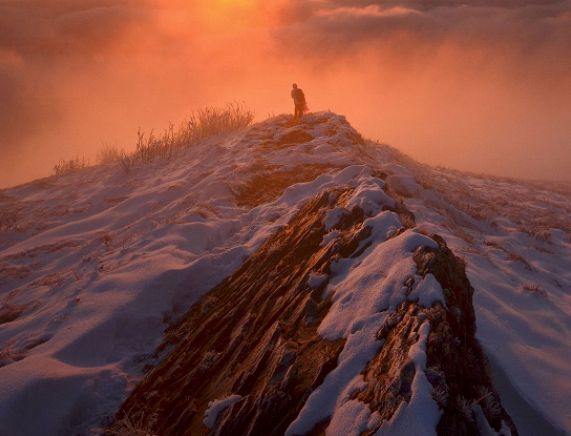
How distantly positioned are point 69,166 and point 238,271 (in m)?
12.4

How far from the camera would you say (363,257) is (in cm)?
414

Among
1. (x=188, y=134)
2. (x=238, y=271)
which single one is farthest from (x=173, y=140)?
(x=238, y=271)

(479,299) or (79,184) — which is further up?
(79,184)

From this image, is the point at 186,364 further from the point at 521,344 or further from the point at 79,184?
the point at 79,184

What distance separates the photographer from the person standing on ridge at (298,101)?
1377 centimetres

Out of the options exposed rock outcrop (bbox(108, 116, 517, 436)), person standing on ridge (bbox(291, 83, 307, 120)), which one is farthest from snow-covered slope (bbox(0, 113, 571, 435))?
person standing on ridge (bbox(291, 83, 307, 120))

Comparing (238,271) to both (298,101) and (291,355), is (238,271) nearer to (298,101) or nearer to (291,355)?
(291,355)

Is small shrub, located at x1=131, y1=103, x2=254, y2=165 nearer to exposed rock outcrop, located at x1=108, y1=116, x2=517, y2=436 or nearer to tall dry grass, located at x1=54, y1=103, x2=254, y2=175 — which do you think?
tall dry grass, located at x1=54, y1=103, x2=254, y2=175

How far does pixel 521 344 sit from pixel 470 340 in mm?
1620

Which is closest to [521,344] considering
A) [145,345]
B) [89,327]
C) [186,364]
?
[186,364]

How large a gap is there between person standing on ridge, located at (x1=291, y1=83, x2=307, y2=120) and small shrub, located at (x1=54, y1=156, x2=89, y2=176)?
8.19 m

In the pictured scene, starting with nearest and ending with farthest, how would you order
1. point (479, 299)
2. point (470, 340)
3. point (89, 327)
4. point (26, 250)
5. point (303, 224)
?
1. point (470, 340)
2. point (89, 327)
3. point (479, 299)
4. point (303, 224)
5. point (26, 250)

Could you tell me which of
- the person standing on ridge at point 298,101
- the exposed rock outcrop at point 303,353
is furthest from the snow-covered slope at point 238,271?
the person standing on ridge at point 298,101

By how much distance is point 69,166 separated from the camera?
1519 cm
